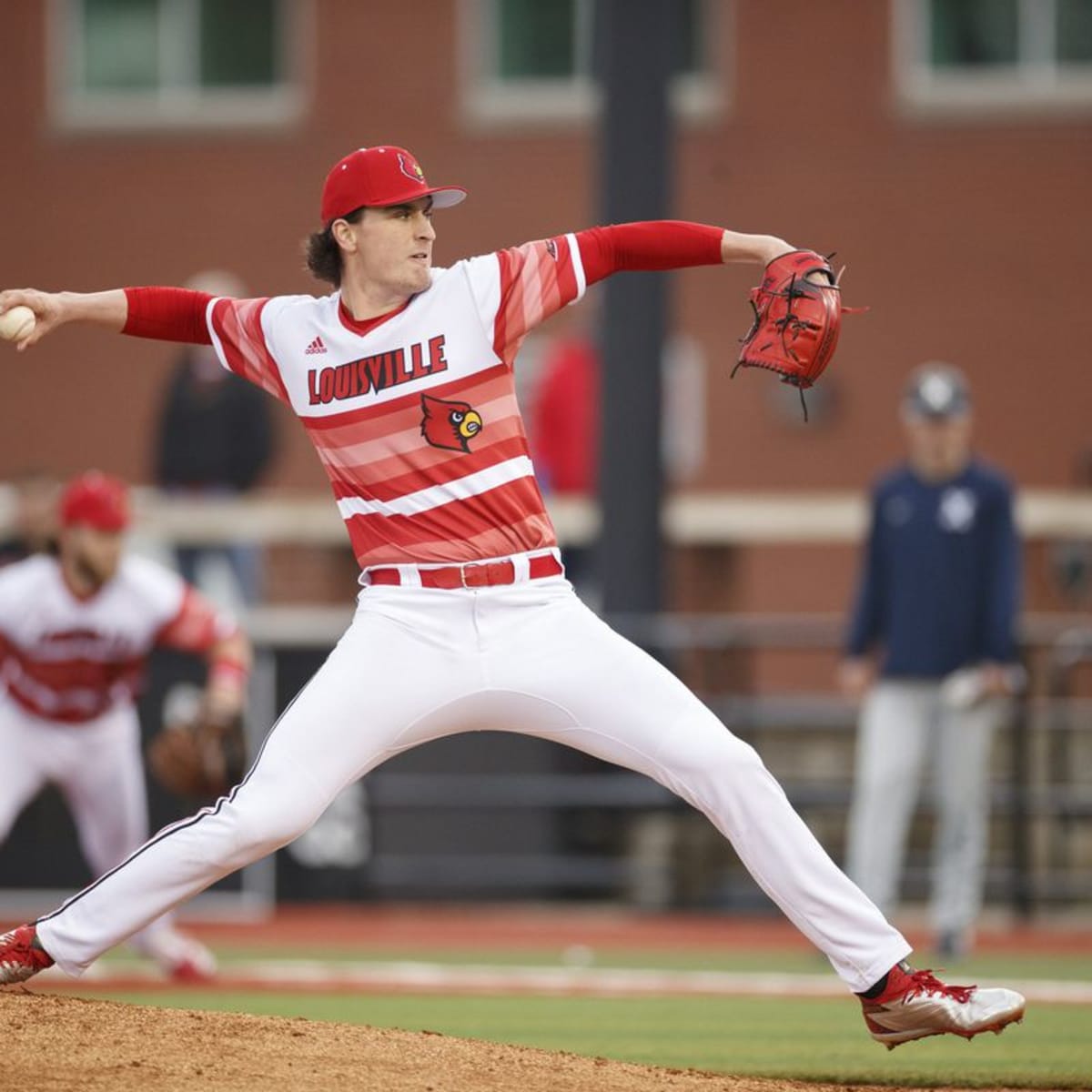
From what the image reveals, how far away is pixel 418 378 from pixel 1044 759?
8096 millimetres

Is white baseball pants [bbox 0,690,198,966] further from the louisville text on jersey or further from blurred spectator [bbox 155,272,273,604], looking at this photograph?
blurred spectator [bbox 155,272,273,604]

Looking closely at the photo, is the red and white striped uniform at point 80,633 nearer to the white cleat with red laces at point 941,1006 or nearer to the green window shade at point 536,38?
the white cleat with red laces at point 941,1006

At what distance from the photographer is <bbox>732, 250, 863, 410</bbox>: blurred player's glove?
6.27 m

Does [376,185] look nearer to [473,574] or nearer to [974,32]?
[473,574]

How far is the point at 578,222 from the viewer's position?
22641 mm

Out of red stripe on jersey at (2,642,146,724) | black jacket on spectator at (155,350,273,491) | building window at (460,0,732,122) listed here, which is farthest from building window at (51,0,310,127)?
red stripe on jersey at (2,642,146,724)

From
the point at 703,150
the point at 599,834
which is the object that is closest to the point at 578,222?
the point at 703,150

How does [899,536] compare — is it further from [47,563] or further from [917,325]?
[917,325]

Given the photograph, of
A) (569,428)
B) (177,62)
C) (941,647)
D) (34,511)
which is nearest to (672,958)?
(941,647)

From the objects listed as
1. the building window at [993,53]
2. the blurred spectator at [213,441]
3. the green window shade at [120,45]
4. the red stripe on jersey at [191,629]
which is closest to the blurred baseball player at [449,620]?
the red stripe on jersey at [191,629]

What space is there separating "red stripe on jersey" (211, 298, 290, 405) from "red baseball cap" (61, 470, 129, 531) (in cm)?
335

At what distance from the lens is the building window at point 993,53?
72.5 feet

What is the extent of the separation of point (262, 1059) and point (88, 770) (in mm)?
4324

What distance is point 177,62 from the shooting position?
23.7m
